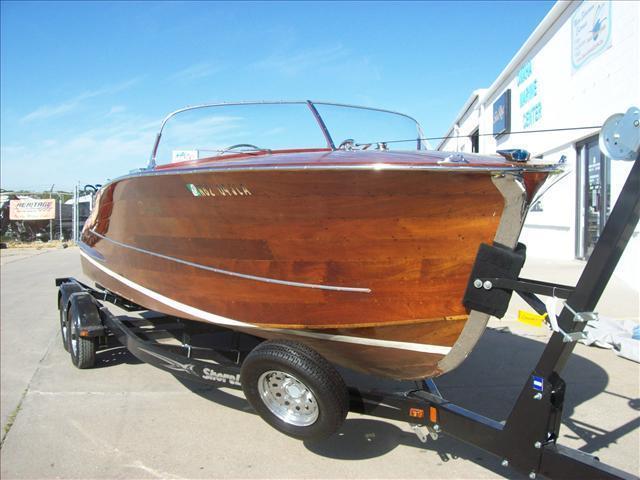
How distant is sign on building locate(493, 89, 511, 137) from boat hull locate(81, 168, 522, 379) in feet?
39.6

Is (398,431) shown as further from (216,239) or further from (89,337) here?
(89,337)

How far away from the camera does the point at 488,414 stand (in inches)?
133

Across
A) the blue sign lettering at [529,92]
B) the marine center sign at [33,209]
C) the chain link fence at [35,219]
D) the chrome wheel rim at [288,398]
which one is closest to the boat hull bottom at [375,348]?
the chrome wheel rim at [288,398]

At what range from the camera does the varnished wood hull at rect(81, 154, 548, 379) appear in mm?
2451

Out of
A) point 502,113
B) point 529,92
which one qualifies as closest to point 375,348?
point 529,92

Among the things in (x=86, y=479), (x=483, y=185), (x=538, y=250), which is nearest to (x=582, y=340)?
(x=483, y=185)

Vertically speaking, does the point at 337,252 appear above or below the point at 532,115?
below

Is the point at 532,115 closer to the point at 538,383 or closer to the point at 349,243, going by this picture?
the point at 349,243

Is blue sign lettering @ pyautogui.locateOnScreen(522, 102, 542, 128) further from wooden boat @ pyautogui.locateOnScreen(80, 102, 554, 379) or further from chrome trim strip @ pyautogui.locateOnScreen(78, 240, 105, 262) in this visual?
chrome trim strip @ pyautogui.locateOnScreen(78, 240, 105, 262)

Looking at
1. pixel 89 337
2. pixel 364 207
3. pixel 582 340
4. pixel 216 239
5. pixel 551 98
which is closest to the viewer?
pixel 582 340

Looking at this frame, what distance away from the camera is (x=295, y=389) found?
2.72 metres

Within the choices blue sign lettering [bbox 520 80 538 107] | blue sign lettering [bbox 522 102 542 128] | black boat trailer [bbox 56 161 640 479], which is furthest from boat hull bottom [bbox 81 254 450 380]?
blue sign lettering [bbox 520 80 538 107]

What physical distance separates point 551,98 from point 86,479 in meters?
11.2

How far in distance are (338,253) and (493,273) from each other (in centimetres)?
78
